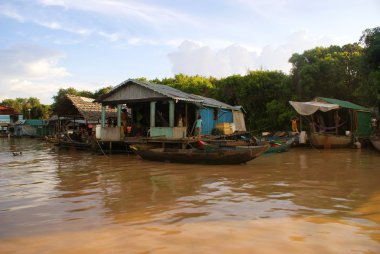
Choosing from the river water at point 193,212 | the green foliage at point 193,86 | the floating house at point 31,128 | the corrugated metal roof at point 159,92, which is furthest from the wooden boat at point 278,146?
the floating house at point 31,128

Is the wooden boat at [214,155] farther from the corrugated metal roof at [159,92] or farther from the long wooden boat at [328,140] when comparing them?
the long wooden boat at [328,140]

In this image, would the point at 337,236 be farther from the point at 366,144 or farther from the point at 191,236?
the point at 366,144

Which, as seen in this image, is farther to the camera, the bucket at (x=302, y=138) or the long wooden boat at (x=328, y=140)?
the bucket at (x=302, y=138)

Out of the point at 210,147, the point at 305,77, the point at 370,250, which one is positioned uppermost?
the point at 305,77

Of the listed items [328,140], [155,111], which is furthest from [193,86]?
[328,140]

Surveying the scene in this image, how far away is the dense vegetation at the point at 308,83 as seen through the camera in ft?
59.4

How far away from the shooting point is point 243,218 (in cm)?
535

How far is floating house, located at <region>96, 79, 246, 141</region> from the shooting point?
1539 centimetres

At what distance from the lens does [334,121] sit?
66.2ft

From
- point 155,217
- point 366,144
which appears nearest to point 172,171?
point 155,217

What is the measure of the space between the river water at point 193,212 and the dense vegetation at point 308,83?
10295mm

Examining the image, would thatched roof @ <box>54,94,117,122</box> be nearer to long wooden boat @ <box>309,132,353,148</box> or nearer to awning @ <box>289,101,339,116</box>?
awning @ <box>289,101,339,116</box>

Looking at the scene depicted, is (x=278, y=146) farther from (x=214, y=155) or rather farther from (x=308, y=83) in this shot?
(x=308, y=83)

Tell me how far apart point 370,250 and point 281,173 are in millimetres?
6274
